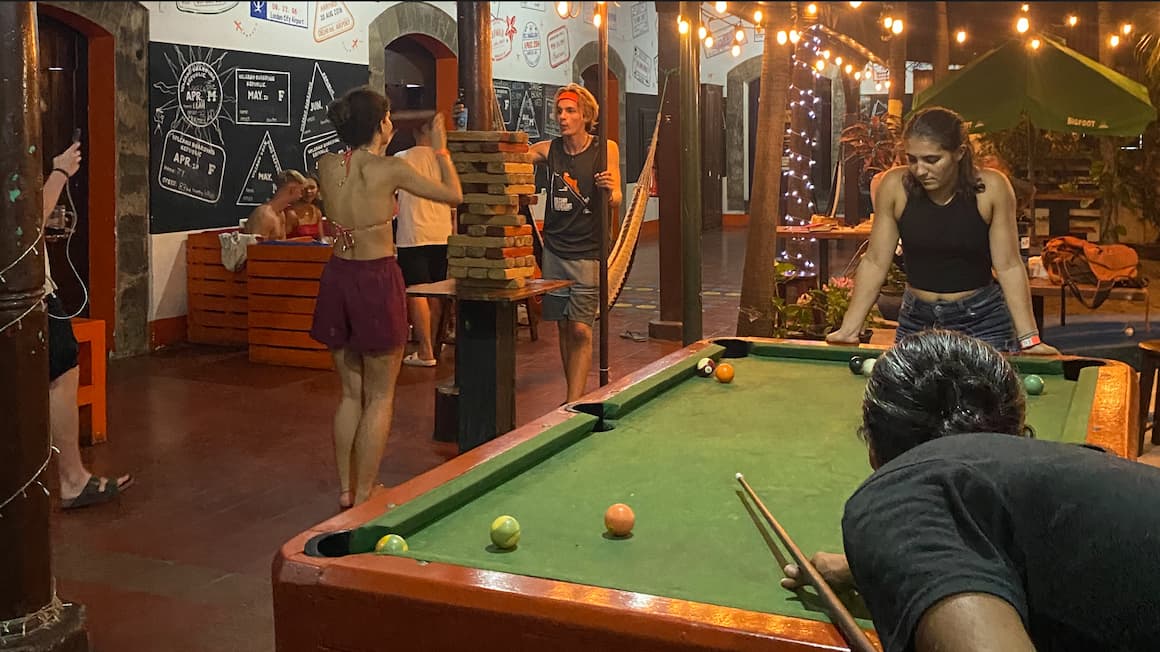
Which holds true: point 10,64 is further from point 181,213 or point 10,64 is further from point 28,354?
point 181,213

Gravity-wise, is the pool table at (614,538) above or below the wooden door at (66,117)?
below

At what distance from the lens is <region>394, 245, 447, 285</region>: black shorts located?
752 cm

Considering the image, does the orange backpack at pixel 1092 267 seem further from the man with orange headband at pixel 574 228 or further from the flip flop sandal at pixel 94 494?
the flip flop sandal at pixel 94 494

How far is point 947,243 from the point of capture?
3.82 meters

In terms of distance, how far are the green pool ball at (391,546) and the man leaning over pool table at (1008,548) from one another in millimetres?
859

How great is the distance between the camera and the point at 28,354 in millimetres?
3029

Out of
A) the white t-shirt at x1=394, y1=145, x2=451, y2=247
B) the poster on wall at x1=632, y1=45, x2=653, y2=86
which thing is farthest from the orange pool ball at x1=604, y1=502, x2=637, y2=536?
the poster on wall at x1=632, y1=45, x2=653, y2=86

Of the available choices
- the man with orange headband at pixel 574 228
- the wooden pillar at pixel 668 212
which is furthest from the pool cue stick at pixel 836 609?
the wooden pillar at pixel 668 212

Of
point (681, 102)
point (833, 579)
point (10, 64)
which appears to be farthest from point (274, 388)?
point (833, 579)

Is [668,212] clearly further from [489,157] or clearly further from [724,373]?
[724,373]

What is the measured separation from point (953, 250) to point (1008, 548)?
2.73 m

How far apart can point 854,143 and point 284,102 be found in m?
4.18

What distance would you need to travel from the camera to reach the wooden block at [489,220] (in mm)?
4867

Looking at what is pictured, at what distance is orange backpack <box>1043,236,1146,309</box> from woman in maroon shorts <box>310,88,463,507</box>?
445 cm
